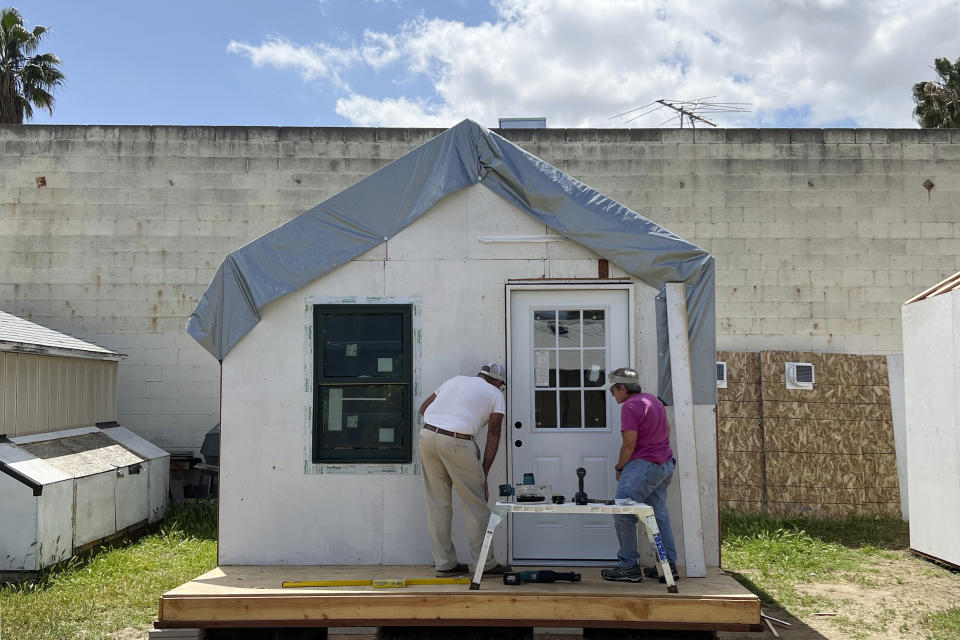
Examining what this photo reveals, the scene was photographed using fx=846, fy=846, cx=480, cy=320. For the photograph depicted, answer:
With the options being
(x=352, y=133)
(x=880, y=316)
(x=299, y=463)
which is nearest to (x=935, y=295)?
(x=880, y=316)

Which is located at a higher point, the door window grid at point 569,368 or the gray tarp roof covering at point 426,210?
the gray tarp roof covering at point 426,210

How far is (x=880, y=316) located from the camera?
36.5ft

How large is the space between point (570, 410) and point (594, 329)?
676 mm

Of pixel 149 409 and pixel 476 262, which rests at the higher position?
pixel 476 262

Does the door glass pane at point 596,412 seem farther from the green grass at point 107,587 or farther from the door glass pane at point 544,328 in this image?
the green grass at point 107,587

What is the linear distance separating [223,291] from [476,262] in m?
2.03

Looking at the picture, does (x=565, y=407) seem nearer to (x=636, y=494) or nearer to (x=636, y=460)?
(x=636, y=460)

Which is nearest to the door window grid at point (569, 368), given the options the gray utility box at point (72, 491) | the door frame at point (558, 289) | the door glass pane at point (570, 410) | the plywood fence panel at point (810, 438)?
the door glass pane at point (570, 410)

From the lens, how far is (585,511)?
5465 millimetres

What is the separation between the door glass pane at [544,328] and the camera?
6.82 m

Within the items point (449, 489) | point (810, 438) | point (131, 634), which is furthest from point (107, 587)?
point (810, 438)

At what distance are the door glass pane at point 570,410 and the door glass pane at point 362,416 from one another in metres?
1.27

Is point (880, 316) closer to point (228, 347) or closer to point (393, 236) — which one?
point (393, 236)

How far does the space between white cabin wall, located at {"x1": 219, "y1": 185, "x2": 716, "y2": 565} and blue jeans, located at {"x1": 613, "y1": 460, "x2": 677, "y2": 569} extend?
22.1 inches
